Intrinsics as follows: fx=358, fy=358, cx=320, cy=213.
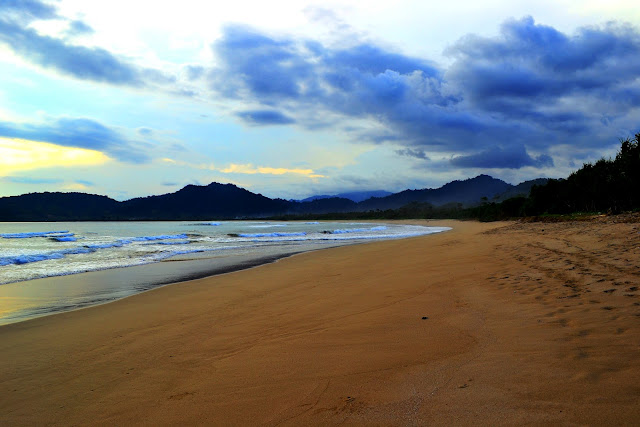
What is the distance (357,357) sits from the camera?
3.58 metres

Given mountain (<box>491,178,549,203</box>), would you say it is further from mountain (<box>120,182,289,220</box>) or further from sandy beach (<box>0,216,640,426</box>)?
mountain (<box>120,182,289,220</box>)

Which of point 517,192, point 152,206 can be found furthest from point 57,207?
point 517,192

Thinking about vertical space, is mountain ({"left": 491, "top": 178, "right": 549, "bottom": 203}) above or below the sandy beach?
above

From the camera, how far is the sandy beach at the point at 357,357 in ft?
8.41

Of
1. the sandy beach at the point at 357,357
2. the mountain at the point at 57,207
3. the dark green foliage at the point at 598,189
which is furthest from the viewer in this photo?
the mountain at the point at 57,207

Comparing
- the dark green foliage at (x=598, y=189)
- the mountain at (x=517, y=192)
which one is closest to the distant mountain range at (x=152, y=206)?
the mountain at (x=517, y=192)

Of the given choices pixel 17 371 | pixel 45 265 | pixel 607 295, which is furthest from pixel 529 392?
pixel 45 265

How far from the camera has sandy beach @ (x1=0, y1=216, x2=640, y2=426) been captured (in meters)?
2.56

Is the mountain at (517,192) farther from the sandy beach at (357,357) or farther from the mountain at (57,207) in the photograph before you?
the mountain at (57,207)

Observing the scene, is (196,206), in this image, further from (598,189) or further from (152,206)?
(598,189)

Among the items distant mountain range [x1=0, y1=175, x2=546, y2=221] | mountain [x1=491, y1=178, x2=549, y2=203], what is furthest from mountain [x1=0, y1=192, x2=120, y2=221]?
mountain [x1=491, y1=178, x2=549, y2=203]

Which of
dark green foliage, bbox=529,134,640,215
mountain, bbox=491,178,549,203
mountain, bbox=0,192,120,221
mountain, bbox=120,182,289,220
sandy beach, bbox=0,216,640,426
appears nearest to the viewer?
sandy beach, bbox=0,216,640,426

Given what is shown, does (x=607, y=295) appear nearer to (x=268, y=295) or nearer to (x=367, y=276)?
(x=367, y=276)

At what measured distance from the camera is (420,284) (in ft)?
22.9
